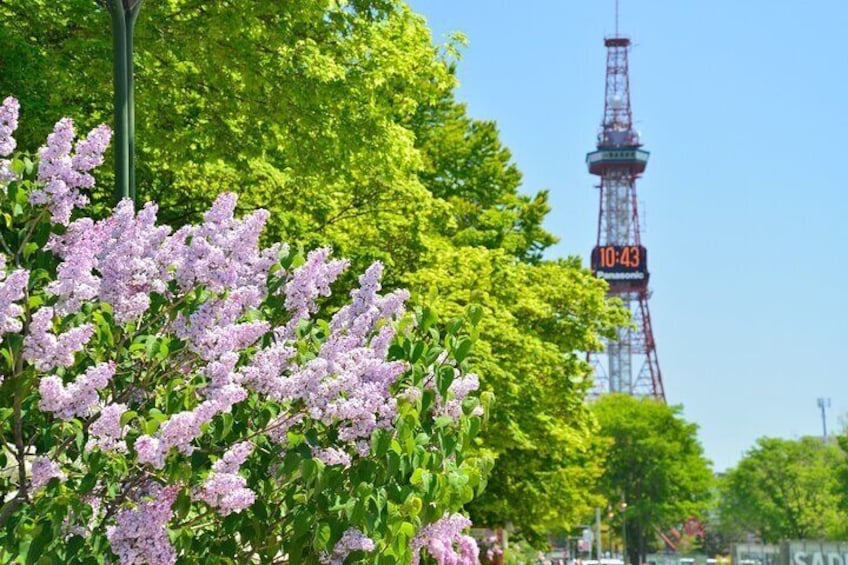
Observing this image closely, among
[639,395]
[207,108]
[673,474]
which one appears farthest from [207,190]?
[639,395]

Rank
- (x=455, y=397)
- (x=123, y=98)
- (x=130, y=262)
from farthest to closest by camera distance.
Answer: (x=123, y=98), (x=455, y=397), (x=130, y=262)

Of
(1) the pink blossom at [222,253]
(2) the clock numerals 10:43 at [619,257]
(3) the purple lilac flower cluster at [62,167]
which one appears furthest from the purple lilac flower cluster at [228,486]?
(2) the clock numerals 10:43 at [619,257]

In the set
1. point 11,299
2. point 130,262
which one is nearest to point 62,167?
point 130,262

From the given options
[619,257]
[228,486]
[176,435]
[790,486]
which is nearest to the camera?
[176,435]

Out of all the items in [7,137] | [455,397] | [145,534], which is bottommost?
[145,534]

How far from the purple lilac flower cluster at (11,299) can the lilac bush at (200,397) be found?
0.04ft

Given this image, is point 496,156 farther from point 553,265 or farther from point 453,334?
point 453,334

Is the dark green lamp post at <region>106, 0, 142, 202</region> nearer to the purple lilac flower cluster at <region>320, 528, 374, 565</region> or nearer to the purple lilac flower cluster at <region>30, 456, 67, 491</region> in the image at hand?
the purple lilac flower cluster at <region>30, 456, 67, 491</region>

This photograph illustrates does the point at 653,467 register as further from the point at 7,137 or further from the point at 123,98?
the point at 7,137

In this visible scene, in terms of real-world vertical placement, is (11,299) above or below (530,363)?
below

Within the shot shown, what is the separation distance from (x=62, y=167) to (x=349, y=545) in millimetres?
2469

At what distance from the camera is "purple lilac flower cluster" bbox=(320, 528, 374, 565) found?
23.0 feet

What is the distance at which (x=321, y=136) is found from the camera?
16.2 meters

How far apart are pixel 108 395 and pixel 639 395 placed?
168 metres
